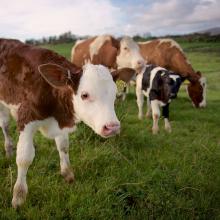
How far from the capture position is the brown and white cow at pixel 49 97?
14.4 ft

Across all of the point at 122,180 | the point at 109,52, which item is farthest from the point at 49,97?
the point at 109,52

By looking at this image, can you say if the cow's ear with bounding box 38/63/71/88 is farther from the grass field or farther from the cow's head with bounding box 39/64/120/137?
the grass field

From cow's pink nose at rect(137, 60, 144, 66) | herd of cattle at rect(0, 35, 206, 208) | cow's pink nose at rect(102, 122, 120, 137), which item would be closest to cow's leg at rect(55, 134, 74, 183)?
herd of cattle at rect(0, 35, 206, 208)

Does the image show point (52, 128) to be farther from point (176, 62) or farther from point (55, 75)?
point (176, 62)

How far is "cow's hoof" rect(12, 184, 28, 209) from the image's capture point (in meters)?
4.78

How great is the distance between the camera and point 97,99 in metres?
4.36

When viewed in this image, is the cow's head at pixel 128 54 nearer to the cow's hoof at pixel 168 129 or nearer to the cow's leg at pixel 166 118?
the cow's leg at pixel 166 118

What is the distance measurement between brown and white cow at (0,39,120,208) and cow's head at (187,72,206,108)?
9.80m

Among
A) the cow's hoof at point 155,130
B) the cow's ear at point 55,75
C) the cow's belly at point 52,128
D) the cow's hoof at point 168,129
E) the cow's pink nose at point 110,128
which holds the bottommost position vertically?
the cow's hoof at point 168,129

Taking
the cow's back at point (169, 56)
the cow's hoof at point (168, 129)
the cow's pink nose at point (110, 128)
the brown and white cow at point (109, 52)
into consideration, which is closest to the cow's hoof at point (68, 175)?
the cow's pink nose at point (110, 128)

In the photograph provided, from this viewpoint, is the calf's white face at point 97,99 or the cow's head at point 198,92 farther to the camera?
the cow's head at point 198,92

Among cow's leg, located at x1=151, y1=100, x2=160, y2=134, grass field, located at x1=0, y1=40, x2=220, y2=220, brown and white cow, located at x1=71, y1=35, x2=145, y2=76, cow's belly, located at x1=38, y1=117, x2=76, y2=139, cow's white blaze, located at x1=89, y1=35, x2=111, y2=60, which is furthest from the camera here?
cow's white blaze, located at x1=89, y1=35, x2=111, y2=60

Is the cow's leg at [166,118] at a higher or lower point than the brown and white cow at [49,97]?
lower

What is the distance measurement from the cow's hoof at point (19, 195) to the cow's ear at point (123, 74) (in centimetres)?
170
